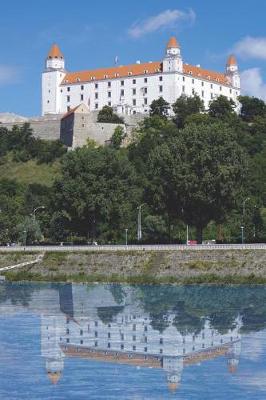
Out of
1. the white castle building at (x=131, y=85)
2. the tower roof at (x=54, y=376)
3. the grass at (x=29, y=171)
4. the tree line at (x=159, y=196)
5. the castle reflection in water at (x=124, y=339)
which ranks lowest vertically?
the tower roof at (x=54, y=376)

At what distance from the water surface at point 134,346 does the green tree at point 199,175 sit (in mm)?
19643

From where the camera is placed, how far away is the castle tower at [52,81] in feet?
522

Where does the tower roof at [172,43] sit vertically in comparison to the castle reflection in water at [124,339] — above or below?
above

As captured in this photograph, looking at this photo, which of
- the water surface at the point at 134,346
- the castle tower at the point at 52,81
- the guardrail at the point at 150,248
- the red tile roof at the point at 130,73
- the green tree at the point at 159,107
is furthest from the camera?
the castle tower at the point at 52,81

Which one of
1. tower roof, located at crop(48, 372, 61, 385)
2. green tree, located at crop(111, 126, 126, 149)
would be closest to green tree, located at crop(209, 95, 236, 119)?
green tree, located at crop(111, 126, 126, 149)

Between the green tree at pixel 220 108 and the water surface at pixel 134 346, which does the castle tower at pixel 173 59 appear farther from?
the water surface at pixel 134 346

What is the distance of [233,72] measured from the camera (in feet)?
560

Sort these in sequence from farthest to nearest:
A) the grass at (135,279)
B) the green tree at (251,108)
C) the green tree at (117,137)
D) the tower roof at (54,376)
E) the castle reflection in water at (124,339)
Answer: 1. the green tree at (251,108)
2. the green tree at (117,137)
3. the grass at (135,279)
4. the castle reflection in water at (124,339)
5. the tower roof at (54,376)

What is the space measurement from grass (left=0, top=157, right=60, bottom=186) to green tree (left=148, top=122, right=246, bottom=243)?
48685 millimetres

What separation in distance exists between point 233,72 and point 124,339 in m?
142

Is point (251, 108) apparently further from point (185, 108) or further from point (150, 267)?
point (150, 267)

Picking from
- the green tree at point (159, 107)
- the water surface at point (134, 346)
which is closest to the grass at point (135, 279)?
the water surface at point (134, 346)

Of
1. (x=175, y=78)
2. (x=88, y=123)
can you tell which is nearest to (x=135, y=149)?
(x=88, y=123)

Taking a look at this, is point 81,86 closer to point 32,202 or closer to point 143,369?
point 32,202
